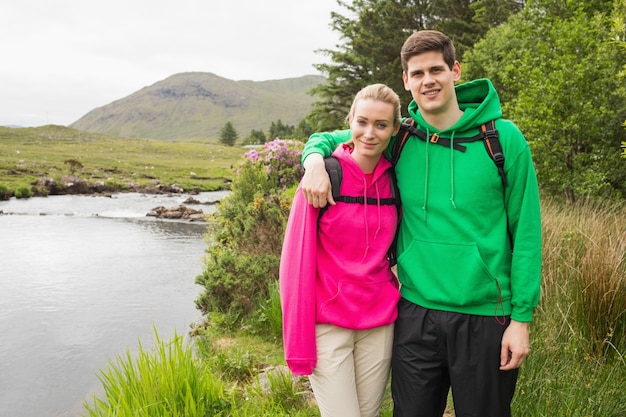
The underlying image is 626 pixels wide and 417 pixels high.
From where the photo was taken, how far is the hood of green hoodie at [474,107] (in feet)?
7.78

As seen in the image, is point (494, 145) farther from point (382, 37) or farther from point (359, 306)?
point (382, 37)

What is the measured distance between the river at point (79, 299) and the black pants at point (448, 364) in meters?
2.49

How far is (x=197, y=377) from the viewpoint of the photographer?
3678 millimetres

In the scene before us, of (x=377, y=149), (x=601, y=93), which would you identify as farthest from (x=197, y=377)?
(x=601, y=93)

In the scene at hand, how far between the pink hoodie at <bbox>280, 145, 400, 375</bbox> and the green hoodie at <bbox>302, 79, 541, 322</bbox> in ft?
0.53

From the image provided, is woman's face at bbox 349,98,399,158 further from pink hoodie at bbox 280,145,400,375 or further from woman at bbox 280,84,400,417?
pink hoodie at bbox 280,145,400,375

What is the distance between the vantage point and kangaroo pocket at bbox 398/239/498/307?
91.5 inches

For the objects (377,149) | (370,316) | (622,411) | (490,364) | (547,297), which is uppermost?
(377,149)

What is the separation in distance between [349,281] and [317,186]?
0.56 meters

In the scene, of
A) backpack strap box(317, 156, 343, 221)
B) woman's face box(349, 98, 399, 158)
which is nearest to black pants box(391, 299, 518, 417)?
backpack strap box(317, 156, 343, 221)

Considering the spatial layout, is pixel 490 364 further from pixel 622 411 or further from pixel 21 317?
pixel 21 317

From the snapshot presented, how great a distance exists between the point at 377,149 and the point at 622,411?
8.53ft

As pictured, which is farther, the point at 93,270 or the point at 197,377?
the point at 93,270

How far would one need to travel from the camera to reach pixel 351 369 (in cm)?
245
